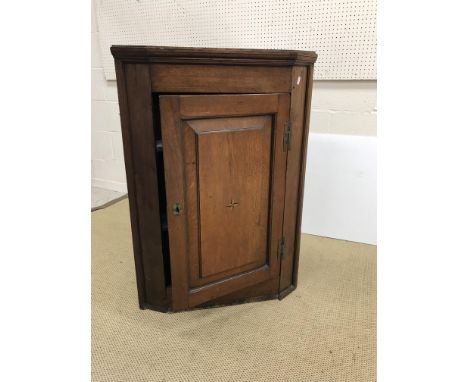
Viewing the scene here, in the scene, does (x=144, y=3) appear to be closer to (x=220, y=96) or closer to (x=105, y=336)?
(x=220, y=96)

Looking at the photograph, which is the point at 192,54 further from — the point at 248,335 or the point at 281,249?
the point at 248,335

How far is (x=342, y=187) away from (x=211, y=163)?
1.01m

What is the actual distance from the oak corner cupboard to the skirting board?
57 centimetres

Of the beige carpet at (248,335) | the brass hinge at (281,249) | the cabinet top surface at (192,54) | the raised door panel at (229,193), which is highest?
the cabinet top surface at (192,54)

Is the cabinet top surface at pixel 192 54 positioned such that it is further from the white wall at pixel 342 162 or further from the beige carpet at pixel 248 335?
the beige carpet at pixel 248 335

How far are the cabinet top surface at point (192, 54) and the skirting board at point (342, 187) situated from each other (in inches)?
32.9

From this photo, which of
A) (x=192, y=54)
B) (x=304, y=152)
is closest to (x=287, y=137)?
(x=304, y=152)

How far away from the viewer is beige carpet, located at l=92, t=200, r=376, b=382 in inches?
44.6

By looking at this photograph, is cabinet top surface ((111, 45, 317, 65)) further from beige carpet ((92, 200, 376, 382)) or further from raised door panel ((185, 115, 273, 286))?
beige carpet ((92, 200, 376, 382))

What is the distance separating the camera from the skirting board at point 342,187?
72.2 inches

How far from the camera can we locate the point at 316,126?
191 centimetres

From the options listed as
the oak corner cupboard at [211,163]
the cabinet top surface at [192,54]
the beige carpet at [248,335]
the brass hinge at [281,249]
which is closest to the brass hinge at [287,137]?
the oak corner cupboard at [211,163]

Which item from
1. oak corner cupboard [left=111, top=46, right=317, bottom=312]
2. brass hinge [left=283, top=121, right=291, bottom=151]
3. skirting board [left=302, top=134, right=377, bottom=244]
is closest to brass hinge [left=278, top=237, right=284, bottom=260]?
oak corner cupboard [left=111, top=46, right=317, bottom=312]

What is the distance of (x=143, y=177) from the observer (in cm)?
121
